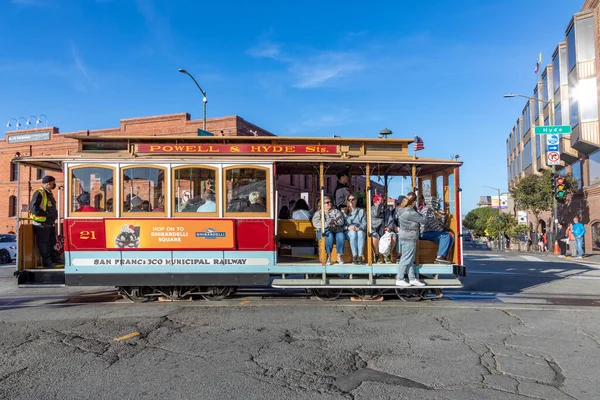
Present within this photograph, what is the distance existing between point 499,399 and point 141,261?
6360 millimetres

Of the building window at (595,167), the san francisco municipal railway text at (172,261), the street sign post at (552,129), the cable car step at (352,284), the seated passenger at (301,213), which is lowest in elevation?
the cable car step at (352,284)

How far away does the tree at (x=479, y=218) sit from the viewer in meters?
85.9

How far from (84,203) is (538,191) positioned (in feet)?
105

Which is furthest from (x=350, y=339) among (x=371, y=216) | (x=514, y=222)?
(x=514, y=222)

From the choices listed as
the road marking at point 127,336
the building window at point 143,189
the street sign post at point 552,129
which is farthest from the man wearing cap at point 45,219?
the street sign post at point 552,129

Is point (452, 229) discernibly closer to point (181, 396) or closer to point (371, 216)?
point (371, 216)

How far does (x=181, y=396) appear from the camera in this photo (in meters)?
4.15

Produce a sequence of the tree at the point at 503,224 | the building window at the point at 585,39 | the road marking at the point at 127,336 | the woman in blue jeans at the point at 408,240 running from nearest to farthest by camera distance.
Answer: the road marking at the point at 127,336 < the woman in blue jeans at the point at 408,240 < the building window at the point at 585,39 < the tree at the point at 503,224

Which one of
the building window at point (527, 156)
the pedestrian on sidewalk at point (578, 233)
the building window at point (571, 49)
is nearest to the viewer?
the pedestrian on sidewalk at point (578, 233)

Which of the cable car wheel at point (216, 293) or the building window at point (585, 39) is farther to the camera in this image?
the building window at point (585, 39)

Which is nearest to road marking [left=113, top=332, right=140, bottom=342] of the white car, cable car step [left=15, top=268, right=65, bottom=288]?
cable car step [left=15, top=268, right=65, bottom=288]

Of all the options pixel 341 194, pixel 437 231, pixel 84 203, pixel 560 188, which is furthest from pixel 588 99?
pixel 84 203

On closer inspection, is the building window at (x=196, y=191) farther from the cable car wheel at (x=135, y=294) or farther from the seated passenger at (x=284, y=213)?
the seated passenger at (x=284, y=213)

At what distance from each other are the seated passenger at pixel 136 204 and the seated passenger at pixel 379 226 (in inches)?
173
